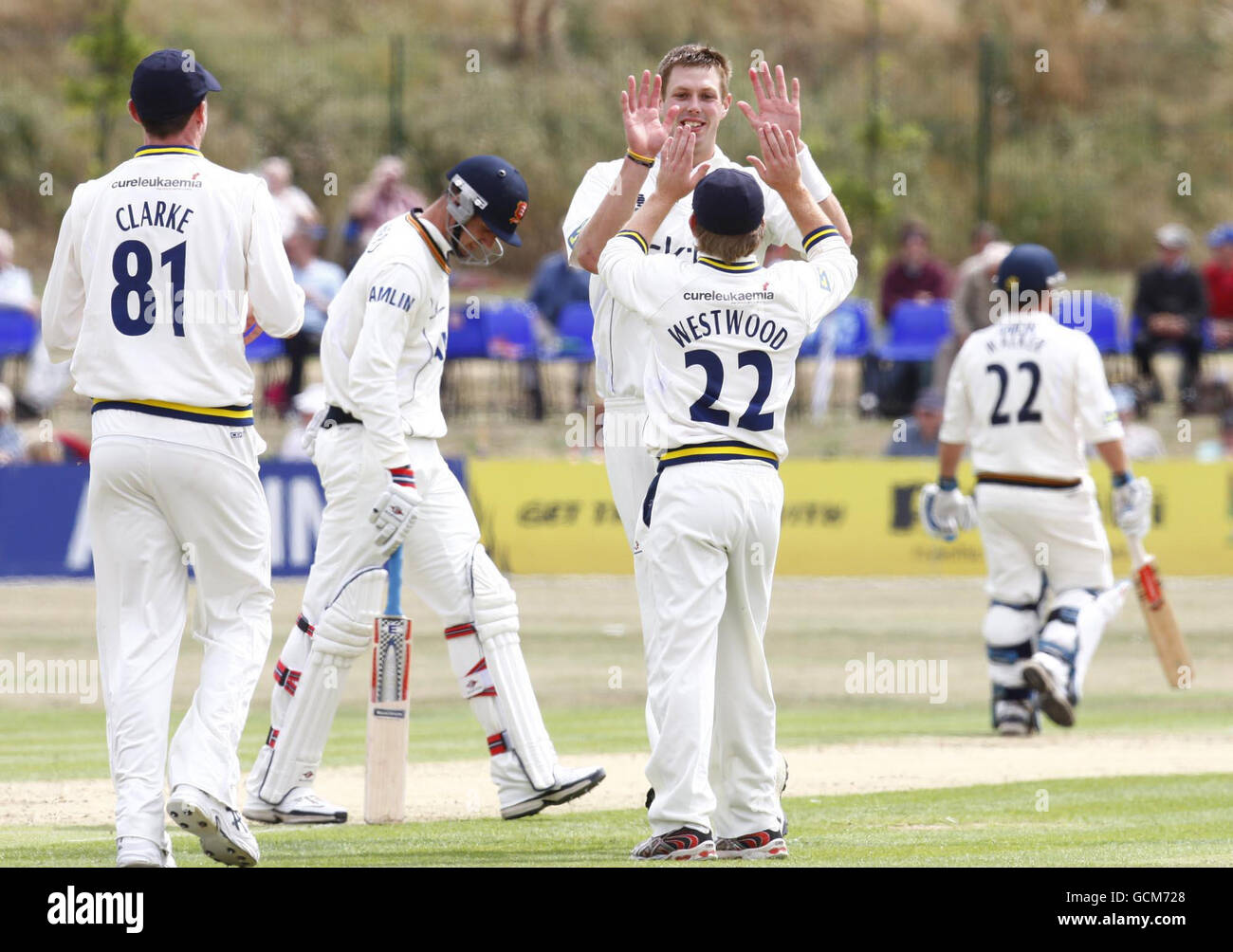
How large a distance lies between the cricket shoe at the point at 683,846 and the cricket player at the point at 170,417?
1316 mm

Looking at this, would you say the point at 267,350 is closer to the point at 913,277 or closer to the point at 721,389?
the point at 913,277

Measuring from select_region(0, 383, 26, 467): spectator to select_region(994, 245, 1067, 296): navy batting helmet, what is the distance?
1025 centimetres

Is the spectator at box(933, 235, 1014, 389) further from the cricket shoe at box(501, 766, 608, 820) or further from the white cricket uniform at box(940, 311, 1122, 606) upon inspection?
the cricket shoe at box(501, 766, 608, 820)

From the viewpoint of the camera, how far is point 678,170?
712 centimetres

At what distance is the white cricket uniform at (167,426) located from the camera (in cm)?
660

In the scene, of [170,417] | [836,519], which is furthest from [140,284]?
[836,519]

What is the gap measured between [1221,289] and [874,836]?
16.5 meters

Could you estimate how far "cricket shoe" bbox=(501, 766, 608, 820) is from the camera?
808cm

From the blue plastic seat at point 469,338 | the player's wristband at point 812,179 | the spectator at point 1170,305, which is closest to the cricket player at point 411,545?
the player's wristband at point 812,179

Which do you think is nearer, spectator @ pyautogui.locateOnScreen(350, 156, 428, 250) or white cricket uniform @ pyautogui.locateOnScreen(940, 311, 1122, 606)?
white cricket uniform @ pyautogui.locateOnScreen(940, 311, 1122, 606)

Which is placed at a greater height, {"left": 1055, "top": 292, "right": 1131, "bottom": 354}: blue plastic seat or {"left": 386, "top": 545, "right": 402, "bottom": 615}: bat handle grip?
{"left": 1055, "top": 292, "right": 1131, "bottom": 354}: blue plastic seat

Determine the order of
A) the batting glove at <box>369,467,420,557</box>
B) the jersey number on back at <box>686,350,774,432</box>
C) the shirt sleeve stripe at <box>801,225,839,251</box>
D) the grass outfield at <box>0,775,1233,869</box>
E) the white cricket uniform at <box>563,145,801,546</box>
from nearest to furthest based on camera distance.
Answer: the jersey number on back at <box>686,350,774,432</box> → the grass outfield at <box>0,775,1233,869</box> → the shirt sleeve stripe at <box>801,225,839,251</box> → the batting glove at <box>369,467,420,557</box> → the white cricket uniform at <box>563,145,801,546</box>

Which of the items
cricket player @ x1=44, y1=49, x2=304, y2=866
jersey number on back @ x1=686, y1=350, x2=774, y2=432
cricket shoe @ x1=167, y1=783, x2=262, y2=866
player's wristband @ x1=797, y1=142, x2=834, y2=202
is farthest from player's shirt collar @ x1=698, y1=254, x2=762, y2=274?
cricket shoe @ x1=167, y1=783, x2=262, y2=866
